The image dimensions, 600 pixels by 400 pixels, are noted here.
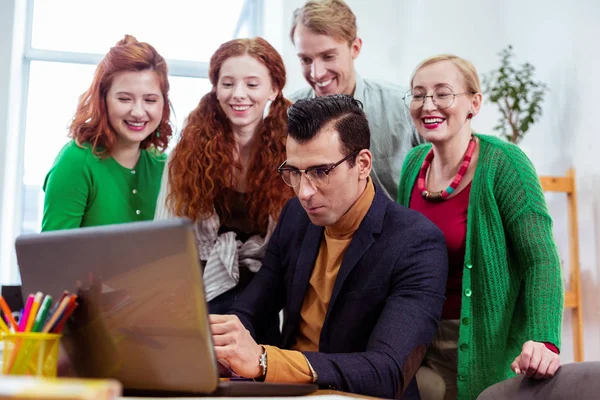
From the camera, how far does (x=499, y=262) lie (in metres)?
1.71

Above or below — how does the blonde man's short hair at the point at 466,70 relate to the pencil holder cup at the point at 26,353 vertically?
above

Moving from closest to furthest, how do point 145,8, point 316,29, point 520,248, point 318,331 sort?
point 318,331 < point 520,248 < point 316,29 < point 145,8

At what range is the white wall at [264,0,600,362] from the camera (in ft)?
9.39

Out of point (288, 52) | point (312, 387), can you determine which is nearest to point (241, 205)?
point (312, 387)

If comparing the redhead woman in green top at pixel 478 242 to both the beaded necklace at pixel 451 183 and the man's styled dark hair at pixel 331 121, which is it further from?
the man's styled dark hair at pixel 331 121

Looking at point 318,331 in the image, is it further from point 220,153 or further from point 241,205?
point 220,153

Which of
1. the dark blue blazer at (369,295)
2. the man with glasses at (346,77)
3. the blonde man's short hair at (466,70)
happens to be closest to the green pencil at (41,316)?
the dark blue blazer at (369,295)

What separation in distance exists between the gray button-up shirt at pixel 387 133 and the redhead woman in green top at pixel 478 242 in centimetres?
33

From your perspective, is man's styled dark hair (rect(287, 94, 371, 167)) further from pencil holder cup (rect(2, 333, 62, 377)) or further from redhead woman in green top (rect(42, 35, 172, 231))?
pencil holder cup (rect(2, 333, 62, 377))

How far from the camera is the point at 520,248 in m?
1.68

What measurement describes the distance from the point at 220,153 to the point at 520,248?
911 millimetres

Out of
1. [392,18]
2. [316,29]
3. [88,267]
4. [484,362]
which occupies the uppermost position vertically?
[392,18]

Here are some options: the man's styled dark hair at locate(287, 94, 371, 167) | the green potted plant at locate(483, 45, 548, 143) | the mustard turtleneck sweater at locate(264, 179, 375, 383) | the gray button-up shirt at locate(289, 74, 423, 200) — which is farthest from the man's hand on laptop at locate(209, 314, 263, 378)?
the green potted plant at locate(483, 45, 548, 143)

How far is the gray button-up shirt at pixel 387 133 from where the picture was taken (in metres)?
2.27
